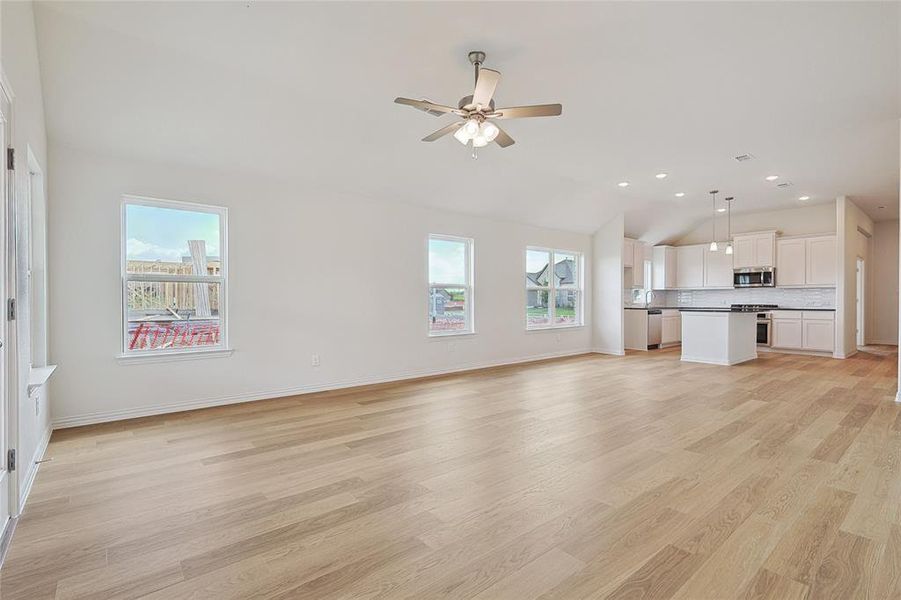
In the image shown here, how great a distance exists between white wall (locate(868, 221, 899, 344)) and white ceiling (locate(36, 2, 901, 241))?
564 cm

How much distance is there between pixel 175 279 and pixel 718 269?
1022 centimetres

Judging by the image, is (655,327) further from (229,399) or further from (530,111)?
(229,399)

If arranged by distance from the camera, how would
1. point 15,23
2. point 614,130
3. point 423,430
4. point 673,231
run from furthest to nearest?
1. point 673,231
2. point 614,130
3. point 423,430
4. point 15,23

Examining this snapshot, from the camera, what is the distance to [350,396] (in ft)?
17.1

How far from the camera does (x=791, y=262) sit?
29.1 ft

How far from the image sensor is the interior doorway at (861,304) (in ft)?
31.4

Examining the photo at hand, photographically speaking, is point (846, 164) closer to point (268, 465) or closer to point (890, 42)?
point (890, 42)

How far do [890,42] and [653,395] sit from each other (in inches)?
142

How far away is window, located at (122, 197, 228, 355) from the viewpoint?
436cm

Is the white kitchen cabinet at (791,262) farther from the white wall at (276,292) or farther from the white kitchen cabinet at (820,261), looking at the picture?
the white wall at (276,292)

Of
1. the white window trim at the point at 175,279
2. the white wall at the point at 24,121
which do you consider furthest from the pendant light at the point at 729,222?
the white wall at the point at 24,121

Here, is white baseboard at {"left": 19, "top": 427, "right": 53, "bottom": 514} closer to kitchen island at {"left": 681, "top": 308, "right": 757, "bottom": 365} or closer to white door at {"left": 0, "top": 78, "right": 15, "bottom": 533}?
white door at {"left": 0, "top": 78, "right": 15, "bottom": 533}

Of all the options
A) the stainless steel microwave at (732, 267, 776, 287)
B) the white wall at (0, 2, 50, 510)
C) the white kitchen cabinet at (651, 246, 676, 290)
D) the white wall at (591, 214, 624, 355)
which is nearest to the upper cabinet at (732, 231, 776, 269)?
the stainless steel microwave at (732, 267, 776, 287)

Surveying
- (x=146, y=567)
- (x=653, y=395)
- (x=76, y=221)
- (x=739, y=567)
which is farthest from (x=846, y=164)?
(x=76, y=221)
